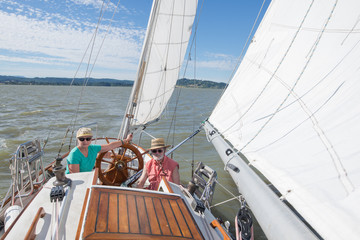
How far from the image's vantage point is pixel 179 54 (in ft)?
20.6

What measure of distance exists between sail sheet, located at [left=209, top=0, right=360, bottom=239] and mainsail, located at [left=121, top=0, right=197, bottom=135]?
2.21 meters

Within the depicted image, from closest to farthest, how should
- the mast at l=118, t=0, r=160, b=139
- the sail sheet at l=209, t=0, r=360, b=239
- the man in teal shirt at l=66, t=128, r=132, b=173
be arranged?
1. the sail sheet at l=209, t=0, r=360, b=239
2. the man in teal shirt at l=66, t=128, r=132, b=173
3. the mast at l=118, t=0, r=160, b=139

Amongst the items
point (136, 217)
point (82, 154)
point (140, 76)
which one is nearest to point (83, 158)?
point (82, 154)

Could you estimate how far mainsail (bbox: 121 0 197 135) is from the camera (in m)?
4.69

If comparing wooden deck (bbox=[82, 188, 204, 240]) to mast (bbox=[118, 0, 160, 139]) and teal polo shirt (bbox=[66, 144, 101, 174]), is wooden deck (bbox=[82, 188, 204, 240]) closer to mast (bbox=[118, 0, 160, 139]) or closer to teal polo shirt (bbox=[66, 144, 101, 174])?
teal polo shirt (bbox=[66, 144, 101, 174])

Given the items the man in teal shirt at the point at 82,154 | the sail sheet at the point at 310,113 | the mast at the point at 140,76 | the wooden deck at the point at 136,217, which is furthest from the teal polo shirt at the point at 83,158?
the sail sheet at the point at 310,113

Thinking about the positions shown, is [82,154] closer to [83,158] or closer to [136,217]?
[83,158]

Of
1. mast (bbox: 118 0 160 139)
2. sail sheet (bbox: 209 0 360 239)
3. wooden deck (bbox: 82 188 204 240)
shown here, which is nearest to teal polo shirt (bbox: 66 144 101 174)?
wooden deck (bbox: 82 188 204 240)

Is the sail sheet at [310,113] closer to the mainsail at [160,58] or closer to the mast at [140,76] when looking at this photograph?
the mast at [140,76]

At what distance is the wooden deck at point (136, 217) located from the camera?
1674mm

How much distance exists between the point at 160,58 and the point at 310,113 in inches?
163

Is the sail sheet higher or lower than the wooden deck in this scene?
higher

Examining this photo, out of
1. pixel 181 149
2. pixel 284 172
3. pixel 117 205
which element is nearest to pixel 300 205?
pixel 284 172

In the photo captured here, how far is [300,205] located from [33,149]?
3.71 metres
